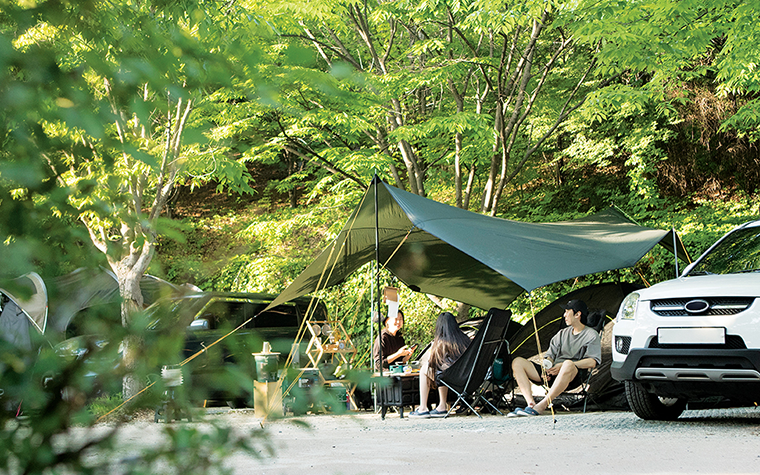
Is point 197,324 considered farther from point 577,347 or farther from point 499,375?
point 577,347

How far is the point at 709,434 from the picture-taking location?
Answer: 5.19 m

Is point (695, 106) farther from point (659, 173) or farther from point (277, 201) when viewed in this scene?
point (277, 201)

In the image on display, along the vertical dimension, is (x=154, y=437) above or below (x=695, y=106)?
below

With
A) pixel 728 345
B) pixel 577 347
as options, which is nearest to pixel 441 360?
pixel 577 347

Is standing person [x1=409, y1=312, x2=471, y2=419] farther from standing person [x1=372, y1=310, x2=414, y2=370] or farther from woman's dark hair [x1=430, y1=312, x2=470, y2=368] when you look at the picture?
standing person [x1=372, y1=310, x2=414, y2=370]

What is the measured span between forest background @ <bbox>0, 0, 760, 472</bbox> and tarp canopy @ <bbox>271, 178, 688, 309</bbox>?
1.22m

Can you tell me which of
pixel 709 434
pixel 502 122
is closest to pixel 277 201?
pixel 502 122

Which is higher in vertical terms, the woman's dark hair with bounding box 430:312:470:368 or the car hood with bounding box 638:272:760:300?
the car hood with bounding box 638:272:760:300

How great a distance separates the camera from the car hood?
496 cm

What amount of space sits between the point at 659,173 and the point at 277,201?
427 inches

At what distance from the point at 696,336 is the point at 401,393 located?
3.29 m

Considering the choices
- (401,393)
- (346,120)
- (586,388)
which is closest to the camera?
(401,393)

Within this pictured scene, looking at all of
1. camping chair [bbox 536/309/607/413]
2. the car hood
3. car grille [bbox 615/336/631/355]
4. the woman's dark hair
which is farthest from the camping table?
the car hood

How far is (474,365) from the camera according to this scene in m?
7.16
